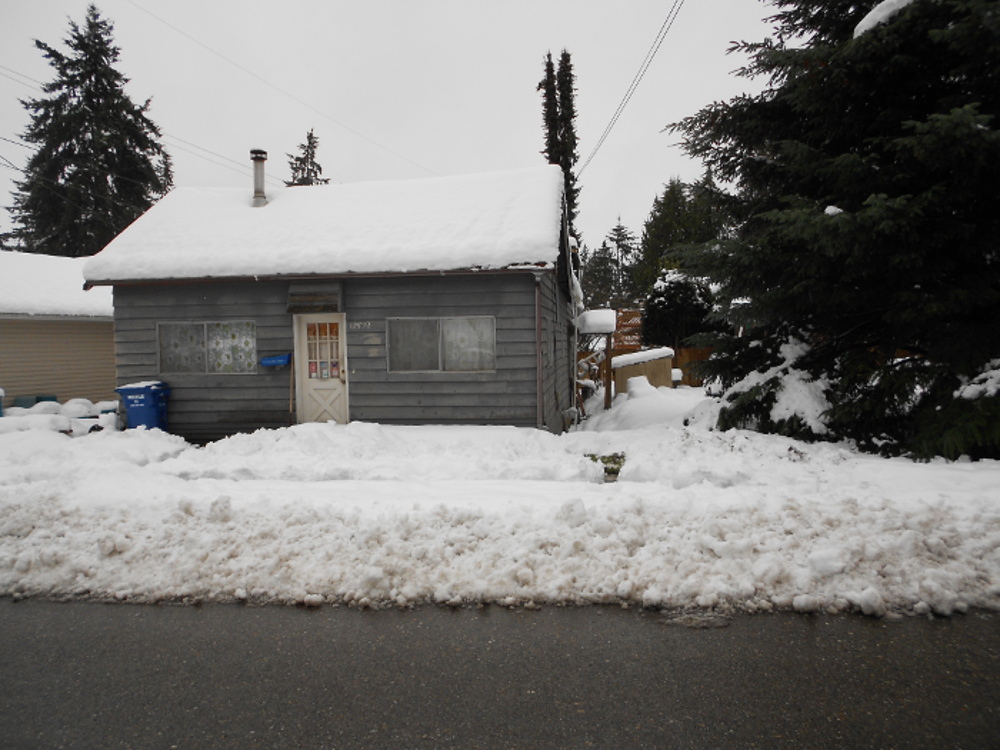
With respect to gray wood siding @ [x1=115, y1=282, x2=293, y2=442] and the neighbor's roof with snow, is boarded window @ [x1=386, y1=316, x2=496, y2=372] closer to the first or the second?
the neighbor's roof with snow

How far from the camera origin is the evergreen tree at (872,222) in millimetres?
5676

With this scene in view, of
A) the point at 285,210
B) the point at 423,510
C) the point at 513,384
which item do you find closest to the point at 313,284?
the point at 285,210

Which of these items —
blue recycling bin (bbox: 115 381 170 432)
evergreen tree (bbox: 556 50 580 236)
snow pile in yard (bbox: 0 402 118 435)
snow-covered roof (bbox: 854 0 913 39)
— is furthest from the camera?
evergreen tree (bbox: 556 50 580 236)

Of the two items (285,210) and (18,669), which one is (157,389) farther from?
(18,669)

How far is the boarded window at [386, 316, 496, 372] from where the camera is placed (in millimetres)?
9805

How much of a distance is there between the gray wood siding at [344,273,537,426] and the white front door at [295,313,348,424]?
1.02 feet

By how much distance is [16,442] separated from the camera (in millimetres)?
8062

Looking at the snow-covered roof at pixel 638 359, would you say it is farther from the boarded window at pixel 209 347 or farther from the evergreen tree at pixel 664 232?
the boarded window at pixel 209 347

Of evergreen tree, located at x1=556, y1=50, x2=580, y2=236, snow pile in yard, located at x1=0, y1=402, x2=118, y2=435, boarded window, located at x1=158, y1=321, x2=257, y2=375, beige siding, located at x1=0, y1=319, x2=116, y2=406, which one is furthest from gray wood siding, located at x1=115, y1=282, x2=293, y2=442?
evergreen tree, located at x1=556, y1=50, x2=580, y2=236

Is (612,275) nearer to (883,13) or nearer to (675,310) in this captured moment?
(675,310)

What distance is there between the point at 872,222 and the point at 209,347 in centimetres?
1085

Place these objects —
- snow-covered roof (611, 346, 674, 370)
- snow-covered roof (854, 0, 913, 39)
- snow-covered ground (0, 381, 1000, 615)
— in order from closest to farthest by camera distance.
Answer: snow-covered ground (0, 381, 1000, 615) < snow-covered roof (854, 0, 913, 39) < snow-covered roof (611, 346, 674, 370)

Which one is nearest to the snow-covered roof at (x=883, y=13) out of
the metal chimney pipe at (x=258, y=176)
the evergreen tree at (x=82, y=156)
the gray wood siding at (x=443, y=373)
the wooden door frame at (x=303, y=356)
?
the gray wood siding at (x=443, y=373)

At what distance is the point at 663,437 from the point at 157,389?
366 inches
